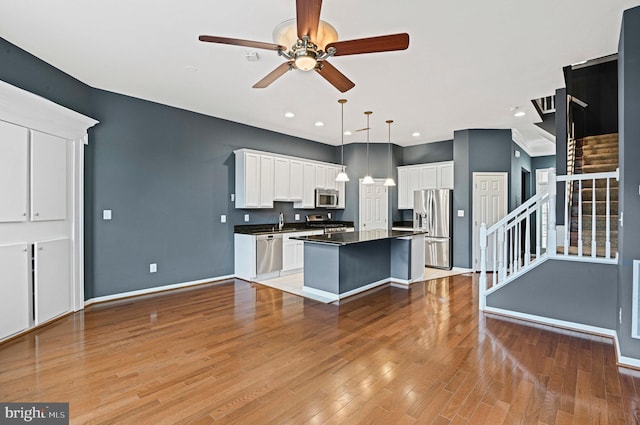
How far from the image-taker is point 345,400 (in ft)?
7.11

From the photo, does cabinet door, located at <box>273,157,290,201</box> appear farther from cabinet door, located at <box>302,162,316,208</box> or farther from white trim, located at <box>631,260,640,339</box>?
white trim, located at <box>631,260,640,339</box>

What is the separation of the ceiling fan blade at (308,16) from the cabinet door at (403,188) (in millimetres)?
5992

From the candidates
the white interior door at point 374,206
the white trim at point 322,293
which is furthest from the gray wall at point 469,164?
the white trim at point 322,293

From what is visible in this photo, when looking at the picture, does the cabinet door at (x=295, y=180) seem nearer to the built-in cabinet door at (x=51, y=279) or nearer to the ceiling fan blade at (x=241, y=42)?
the built-in cabinet door at (x=51, y=279)

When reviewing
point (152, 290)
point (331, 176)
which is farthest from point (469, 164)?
point (152, 290)

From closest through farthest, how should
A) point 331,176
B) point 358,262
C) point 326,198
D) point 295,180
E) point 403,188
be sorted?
point 358,262 → point 295,180 → point 326,198 → point 331,176 → point 403,188

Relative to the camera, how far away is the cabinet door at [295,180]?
21.3ft

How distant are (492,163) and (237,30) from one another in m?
5.41

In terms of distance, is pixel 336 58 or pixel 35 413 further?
pixel 336 58

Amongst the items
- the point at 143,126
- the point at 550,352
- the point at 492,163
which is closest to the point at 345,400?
the point at 550,352

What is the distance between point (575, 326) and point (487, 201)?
3384 mm

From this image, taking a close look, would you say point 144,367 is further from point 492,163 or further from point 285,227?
point 492,163

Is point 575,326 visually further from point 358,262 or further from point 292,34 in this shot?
point 292,34

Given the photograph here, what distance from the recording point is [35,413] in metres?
2.06
